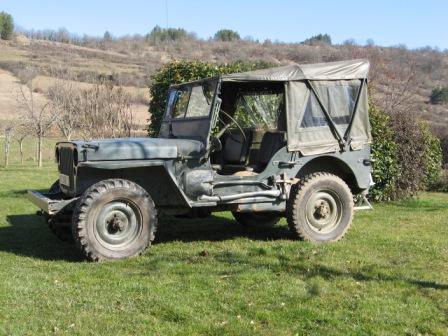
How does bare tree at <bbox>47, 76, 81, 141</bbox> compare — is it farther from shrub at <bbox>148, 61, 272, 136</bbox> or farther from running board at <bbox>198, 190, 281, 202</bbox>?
running board at <bbox>198, 190, 281, 202</bbox>

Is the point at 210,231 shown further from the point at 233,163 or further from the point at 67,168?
the point at 67,168

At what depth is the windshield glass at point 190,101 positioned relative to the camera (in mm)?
7988

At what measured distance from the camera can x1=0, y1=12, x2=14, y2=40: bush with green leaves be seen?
2950 inches

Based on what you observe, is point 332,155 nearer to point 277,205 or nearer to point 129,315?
point 277,205

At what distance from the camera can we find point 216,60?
37.5 meters

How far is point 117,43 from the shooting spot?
7669cm

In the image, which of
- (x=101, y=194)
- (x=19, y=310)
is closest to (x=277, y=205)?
(x=101, y=194)

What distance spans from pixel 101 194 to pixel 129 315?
81.2 inches

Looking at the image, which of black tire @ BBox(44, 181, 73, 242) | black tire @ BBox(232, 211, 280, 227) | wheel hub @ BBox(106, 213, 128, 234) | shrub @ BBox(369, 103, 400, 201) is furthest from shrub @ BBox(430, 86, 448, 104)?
wheel hub @ BBox(106, 213, 128, 234)

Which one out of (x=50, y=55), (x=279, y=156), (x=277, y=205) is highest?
(x=50, y=55)

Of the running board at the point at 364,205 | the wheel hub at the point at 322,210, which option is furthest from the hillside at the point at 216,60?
the wheel hub at the point at 322,210

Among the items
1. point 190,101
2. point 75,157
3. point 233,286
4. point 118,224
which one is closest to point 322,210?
point 190,101

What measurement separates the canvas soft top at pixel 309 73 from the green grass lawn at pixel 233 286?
209 centimetres

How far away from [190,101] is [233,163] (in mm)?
1033
